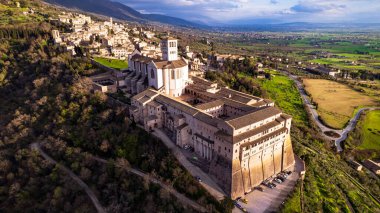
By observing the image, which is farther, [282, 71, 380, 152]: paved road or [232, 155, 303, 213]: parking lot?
[282, 71, 380, 152]: paved road

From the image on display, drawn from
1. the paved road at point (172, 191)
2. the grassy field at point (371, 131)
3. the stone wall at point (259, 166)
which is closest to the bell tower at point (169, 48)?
the paved road at point (172, 191)

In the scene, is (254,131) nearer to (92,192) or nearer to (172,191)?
(172,191)

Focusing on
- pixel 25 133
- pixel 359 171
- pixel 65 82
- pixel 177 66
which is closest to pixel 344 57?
pixel 359 171

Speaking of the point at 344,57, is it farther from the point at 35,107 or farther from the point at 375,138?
the point at 35,107

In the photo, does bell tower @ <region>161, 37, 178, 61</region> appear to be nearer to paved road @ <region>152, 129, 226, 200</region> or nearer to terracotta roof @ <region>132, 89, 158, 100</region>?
terracotta roof @ <region>132, 89, 158, 100</region>

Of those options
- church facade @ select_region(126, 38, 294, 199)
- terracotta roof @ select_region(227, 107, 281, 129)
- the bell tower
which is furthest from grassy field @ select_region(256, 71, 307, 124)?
the bell tower
